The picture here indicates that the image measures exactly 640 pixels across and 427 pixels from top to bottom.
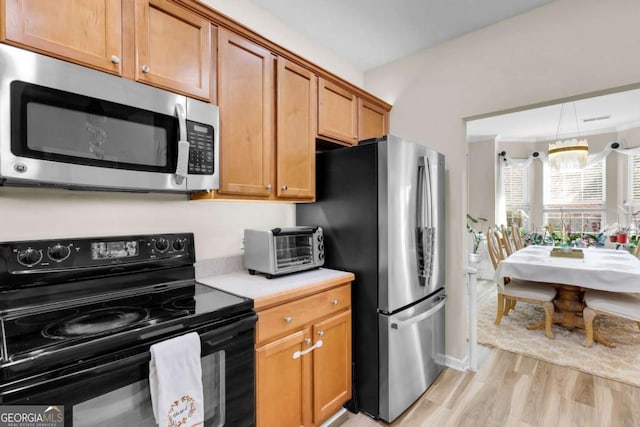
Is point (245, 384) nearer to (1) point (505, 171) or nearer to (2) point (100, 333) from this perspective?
(2) point (100, 333)

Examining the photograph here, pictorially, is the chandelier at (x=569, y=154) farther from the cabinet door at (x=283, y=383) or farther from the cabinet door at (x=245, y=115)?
the cabinet door at (x=283, y=383)

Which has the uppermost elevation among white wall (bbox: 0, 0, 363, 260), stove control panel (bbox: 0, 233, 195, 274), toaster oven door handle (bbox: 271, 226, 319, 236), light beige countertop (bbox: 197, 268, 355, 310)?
white wall (bbox: 0, 0, 363, 260)

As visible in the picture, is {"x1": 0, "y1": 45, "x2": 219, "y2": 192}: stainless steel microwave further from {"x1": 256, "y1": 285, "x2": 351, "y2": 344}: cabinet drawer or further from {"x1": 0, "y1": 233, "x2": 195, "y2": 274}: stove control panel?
→ {"x1": 256, "y1": 285, "x2": 351, "y2": 344}: cabinet drawer

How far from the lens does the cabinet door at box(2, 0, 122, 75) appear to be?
1067 mm

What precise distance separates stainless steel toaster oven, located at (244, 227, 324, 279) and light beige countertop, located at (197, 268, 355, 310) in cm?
6

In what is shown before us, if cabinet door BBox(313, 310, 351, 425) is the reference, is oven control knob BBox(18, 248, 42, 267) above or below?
above

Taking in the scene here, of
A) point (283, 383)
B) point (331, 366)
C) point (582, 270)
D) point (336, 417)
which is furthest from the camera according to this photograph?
point (582, 270)

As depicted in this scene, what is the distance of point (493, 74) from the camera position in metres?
2.33

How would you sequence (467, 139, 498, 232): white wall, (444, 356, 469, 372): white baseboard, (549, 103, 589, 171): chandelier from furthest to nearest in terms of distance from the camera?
(467, 139, 498, 232): white wall
(549, 103, 589, 171): chandelier
(444, 356, 469, 372): white baseboard

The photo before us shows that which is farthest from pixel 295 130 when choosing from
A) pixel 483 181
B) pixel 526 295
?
pixel 483 181

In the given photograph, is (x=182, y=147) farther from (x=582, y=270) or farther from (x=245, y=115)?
(x=582, y=270)

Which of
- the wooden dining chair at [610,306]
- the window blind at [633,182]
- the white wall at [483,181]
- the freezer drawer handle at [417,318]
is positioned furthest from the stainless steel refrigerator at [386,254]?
the window blind at [633,182]

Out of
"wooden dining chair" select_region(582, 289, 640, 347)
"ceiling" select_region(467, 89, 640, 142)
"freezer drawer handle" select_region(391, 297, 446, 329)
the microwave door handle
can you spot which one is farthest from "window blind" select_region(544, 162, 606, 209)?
the microwave door handle

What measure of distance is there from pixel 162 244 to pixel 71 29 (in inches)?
38.4
